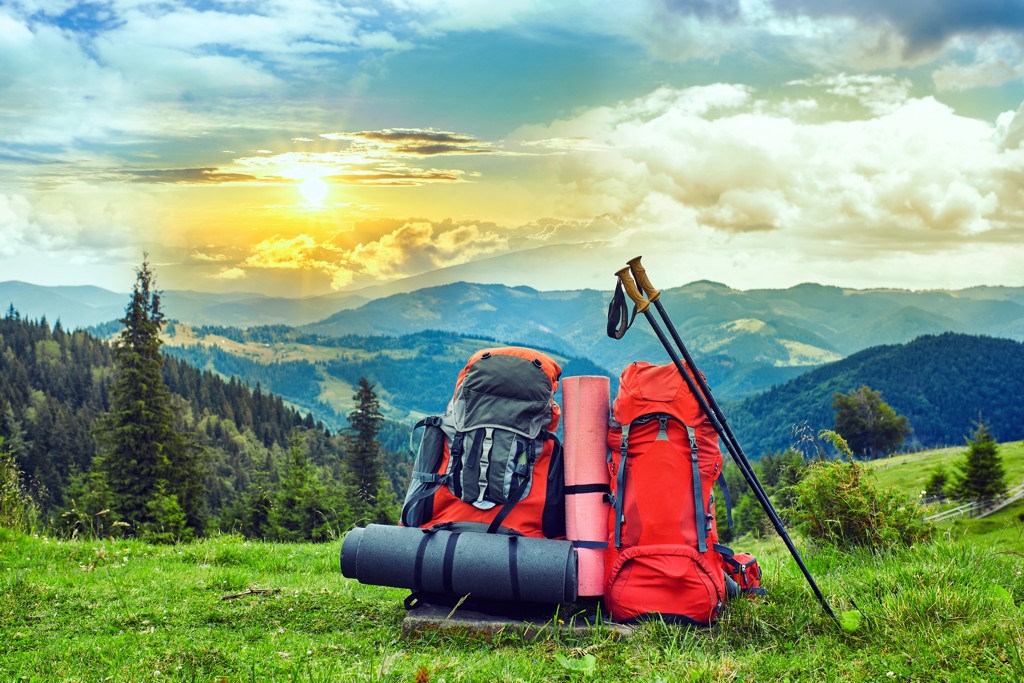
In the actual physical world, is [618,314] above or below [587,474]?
above

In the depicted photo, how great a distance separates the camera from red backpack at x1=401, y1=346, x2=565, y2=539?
732 cm

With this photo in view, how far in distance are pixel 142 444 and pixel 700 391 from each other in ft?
139

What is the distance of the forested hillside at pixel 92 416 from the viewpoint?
4742 inches

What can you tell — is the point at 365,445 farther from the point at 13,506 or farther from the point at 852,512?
the point at 852,512

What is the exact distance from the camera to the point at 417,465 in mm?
7695

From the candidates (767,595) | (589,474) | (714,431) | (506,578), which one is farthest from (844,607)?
(506,578)

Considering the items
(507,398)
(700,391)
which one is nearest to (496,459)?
(507,398)

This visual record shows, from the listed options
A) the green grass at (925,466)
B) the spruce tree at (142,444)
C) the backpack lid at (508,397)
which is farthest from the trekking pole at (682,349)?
the green grass at (925,466)

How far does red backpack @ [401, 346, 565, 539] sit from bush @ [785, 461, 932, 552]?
4.27 m

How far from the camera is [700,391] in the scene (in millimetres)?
7051

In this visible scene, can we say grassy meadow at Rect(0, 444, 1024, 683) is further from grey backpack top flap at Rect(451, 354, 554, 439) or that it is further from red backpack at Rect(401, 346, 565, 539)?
grey backpack top flap at Rect(451, 354, 554, 439)

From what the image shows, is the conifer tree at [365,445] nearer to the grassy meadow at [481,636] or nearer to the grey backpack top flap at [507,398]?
the grassy meadow at [481,636]

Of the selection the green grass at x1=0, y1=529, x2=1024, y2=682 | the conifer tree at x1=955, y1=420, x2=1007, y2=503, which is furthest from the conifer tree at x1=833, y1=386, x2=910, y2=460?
the green grass at x1=0, y1=529, x2=1024, y2=682

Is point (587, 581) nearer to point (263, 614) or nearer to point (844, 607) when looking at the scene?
point (844, 607)
